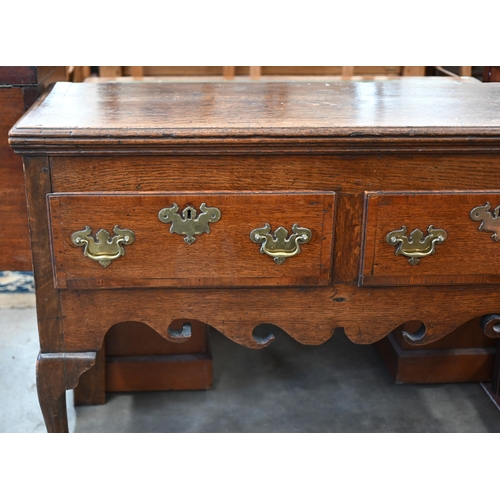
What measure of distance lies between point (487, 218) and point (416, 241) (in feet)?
0.44

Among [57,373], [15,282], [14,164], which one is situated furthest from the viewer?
[15,282]

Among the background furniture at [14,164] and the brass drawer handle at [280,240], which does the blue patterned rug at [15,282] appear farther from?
the brass drawer handle at [280,240]

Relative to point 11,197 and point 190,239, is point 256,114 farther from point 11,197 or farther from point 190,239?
point 11,197

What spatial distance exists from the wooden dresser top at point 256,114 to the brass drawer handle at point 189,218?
4.7 inches

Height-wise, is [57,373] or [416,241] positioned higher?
[416,241]

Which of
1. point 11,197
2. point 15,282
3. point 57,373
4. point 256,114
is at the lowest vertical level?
point 15,282

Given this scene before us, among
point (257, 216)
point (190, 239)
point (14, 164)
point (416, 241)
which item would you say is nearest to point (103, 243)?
point (190, 239)

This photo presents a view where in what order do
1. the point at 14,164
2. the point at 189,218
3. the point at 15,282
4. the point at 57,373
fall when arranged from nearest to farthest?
the point at 189,218, the point at 57,373, the point at 14,164, the point at 15,282

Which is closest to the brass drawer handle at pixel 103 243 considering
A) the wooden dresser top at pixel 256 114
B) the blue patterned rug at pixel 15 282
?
the wooden dresser top at pixel 256 114

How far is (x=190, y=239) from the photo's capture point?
122 centimetres

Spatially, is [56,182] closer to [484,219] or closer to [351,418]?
[484,219]

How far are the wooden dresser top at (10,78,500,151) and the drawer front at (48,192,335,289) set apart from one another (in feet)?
0.35

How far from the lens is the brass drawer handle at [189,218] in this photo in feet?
3.94
